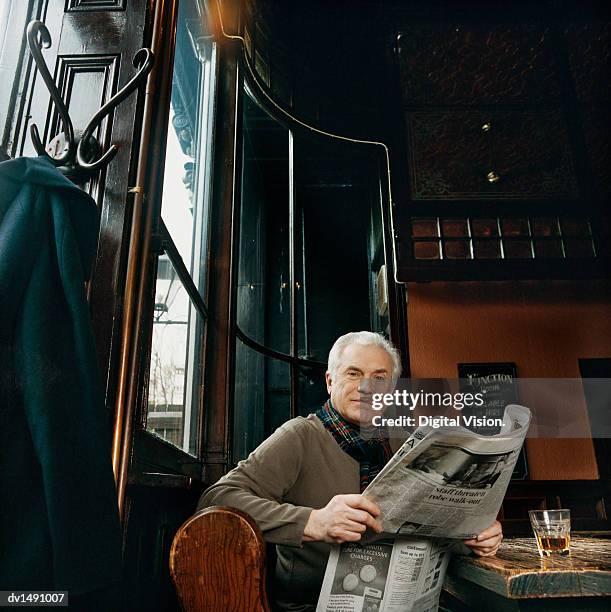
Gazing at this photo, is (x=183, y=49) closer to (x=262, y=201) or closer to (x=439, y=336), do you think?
(x=262, y=201)

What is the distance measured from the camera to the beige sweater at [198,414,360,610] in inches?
34.0

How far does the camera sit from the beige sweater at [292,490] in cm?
86

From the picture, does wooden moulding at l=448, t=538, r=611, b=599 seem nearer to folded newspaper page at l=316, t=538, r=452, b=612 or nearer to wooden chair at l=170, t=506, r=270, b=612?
folded newspaper page at l=316, t=538, r=452, b=612

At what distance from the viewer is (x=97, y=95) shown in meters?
1.07

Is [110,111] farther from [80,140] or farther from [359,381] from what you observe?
[359,381]

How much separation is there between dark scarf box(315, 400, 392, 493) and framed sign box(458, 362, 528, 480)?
5.76 ft

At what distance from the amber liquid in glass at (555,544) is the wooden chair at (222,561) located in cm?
52

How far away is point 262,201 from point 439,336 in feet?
4.56

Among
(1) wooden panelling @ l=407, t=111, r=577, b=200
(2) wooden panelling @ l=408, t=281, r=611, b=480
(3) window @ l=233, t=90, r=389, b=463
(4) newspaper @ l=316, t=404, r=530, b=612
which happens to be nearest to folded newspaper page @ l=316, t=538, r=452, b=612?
(4) newspaper @ l=316, t=404, r=530, b=612

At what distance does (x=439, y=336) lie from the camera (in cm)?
296

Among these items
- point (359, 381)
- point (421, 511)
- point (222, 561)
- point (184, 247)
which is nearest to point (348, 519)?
point (421, 511)

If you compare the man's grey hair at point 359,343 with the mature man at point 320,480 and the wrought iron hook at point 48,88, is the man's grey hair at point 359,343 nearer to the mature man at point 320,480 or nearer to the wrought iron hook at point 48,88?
the mature man at point 320,480

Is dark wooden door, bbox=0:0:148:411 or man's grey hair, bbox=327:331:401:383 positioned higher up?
dark wooden door, bbox=0:0:148:411

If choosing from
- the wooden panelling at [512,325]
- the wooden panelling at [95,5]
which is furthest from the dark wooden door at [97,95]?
the wooden panelling at [512,325]
